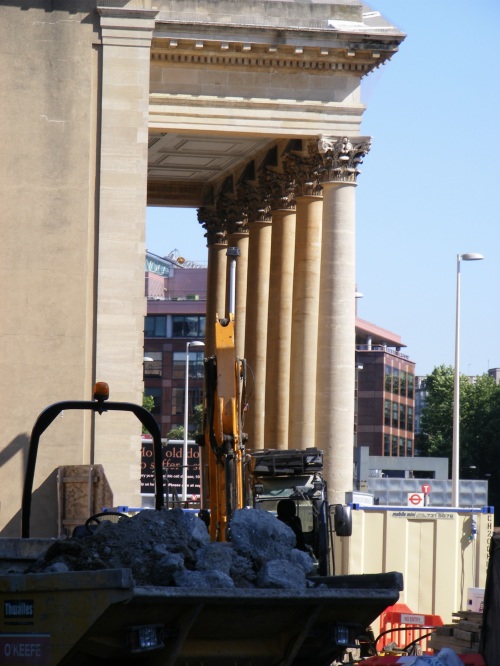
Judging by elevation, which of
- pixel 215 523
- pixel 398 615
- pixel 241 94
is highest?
pixel 241 94

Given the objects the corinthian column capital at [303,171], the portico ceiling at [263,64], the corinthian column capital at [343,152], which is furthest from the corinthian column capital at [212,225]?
the corinthian column capital at [343,152]

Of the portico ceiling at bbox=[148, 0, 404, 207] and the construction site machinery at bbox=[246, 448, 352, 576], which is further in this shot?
the portico ceiling at bbox=[148, 0, 404, 207]

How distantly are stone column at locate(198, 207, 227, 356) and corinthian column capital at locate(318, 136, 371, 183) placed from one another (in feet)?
48.8

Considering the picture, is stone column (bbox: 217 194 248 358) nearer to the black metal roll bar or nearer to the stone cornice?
the stone cornice

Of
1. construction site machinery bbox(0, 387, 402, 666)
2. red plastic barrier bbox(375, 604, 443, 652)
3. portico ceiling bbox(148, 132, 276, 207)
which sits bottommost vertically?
red plastic barrier bbox(375, 604, 443, 652)

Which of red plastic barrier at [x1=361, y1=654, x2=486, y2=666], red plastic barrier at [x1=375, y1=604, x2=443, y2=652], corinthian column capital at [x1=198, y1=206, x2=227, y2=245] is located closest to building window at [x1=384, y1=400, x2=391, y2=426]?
corinthian column capital at [x1=198, y1=206, x2=227, y2=245]

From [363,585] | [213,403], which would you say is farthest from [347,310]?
[363,585]

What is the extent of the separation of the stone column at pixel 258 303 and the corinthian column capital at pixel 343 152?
990 centimetres

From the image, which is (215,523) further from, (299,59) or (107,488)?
(299,59)

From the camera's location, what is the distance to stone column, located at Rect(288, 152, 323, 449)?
48625 millimetres

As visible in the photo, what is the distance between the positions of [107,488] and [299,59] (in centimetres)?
1586

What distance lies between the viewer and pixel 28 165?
37344 millimetres

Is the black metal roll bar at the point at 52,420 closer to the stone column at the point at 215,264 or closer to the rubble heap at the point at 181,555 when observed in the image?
the rubble heap at the point at 181,555

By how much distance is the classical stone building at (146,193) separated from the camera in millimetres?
36750
